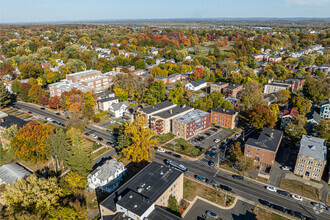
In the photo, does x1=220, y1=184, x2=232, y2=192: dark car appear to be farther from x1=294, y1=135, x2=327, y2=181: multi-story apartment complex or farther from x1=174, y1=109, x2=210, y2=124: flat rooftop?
x1=174, y1=109, x2=210, y2=124: flat rooftop

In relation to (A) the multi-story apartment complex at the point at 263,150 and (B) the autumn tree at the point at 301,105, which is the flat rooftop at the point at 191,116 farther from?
(B) the autumn tree at the point at 301,105

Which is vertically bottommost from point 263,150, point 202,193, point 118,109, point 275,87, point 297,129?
point 202,193

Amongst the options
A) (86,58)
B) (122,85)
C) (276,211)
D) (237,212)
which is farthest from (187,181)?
(86,58)

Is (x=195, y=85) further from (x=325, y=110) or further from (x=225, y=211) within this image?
(x=225, y=211)

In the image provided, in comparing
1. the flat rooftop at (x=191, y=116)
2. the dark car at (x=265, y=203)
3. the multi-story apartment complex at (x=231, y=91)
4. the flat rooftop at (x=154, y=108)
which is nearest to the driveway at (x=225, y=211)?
the dark car at (x=265, y=203)

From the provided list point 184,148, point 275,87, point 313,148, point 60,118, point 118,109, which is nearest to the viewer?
point 313,148

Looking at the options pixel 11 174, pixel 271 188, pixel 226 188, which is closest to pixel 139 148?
pixel 226 188
